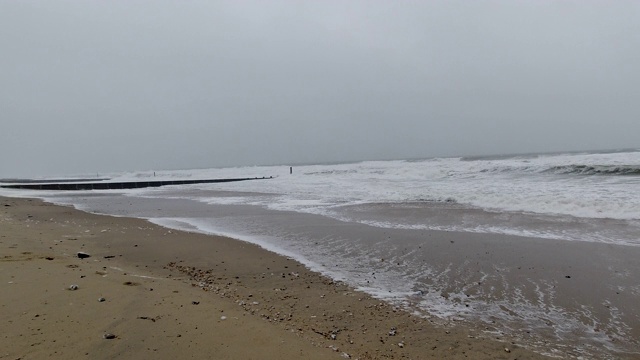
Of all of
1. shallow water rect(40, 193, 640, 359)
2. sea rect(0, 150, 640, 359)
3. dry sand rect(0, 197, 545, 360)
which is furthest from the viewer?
sea rect(0, 150, 640, 359)

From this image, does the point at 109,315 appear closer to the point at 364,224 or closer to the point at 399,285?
the point at 399,285

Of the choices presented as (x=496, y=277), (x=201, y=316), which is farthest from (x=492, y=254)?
(x=201, y=316)

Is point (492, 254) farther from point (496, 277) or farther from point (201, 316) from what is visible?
point (201, 316)

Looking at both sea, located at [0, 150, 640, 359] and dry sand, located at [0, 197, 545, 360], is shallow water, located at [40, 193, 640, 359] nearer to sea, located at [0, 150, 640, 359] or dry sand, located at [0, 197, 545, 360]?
sea, located at [0, 150, 640, 359]

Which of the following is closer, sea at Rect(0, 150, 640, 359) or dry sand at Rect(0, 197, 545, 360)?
dry sand at Rect(0, 197, 545, 360)

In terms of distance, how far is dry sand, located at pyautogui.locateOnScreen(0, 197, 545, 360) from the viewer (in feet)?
10.3

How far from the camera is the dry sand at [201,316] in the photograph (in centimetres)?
315

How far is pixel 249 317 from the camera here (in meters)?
4.02

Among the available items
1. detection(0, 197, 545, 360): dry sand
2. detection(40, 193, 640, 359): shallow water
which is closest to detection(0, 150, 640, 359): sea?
detection(40, 193, 640, 359): shallow water

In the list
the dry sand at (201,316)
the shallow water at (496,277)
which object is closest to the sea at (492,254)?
the shallow water at (496,277)

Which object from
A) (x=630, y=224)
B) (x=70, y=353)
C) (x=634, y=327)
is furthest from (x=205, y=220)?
(x=630, y=224)

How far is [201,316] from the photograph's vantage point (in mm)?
3879

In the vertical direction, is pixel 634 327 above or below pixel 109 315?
below

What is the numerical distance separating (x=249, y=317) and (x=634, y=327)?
13.2 ft
